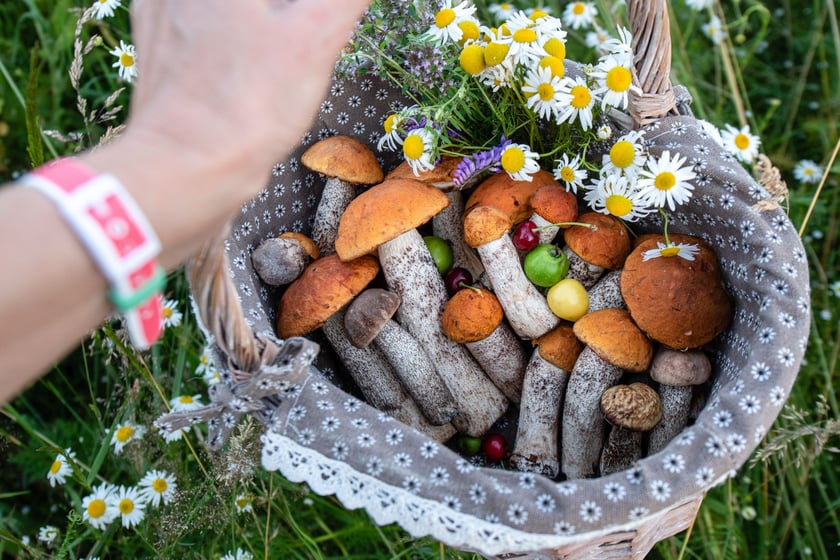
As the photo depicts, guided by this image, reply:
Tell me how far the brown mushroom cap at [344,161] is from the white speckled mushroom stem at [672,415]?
0.92 metres

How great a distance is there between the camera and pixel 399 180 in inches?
67.6

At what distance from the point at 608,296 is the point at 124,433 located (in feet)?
4.43

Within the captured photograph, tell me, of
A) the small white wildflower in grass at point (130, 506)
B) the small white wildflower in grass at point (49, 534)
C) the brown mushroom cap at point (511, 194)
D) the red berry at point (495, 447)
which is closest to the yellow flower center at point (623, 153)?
the brown mushroom cap at point (511, 194)

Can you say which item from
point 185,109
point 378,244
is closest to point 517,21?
point 378,244

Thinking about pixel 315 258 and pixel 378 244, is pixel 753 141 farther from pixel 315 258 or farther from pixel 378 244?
pixel 315 258

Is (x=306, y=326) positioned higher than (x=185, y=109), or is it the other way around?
(x=185, y=109)

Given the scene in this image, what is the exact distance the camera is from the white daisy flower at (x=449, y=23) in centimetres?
162

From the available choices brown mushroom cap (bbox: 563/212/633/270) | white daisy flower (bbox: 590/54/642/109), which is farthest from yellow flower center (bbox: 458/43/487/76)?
brown mushroom cap (bbox: 563/212/633/270)

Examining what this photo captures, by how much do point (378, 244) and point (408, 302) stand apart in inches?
9.1

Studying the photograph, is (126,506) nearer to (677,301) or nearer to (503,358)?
(503,358)

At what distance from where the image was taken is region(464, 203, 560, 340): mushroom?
169 cm

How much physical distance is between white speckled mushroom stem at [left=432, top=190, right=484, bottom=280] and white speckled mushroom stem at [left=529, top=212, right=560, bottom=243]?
0.67ft

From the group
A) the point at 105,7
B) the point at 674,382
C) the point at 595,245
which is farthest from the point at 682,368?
the point at 105,7

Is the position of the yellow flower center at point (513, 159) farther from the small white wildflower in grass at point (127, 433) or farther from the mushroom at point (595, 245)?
the small white wildflower in grass at point (127, 433)
